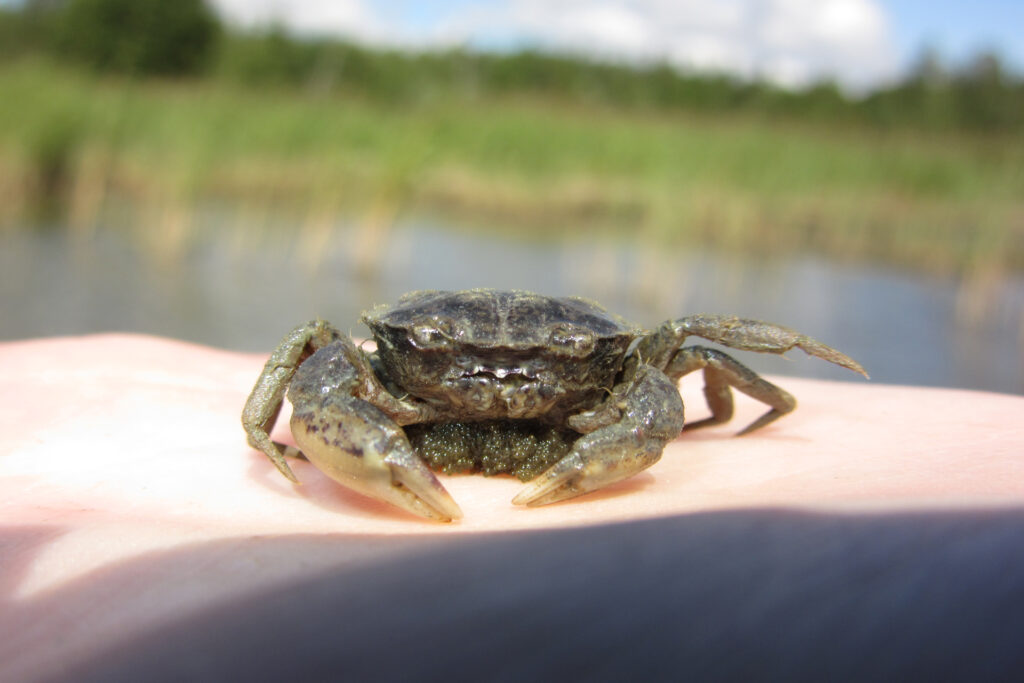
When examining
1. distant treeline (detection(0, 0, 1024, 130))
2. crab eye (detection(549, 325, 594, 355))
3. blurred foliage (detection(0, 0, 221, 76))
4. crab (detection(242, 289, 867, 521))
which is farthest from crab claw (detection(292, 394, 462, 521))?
blurred foliage (detection(0, 0, 221, 76))

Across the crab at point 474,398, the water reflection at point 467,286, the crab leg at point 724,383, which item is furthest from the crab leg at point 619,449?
the water reflection at point 467,286

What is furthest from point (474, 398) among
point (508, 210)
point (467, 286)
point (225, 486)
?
point (508, 210)

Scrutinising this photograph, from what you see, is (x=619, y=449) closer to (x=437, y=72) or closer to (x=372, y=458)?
(x=372, y=458)

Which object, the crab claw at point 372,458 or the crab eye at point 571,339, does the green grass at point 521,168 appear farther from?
the crab claw at point 372,458

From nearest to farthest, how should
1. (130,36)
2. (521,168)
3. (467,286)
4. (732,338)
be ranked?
1. (732,338)
2. (467,286)
3. (521,168)
4. (130,36)

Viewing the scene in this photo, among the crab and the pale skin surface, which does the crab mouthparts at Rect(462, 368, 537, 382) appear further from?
the pale skin surface

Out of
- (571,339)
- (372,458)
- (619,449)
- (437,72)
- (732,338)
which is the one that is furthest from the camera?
(437,72)

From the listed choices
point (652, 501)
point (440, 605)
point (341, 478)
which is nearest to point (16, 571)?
point (341, 478)

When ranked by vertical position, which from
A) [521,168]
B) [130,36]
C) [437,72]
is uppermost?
[130,36]
